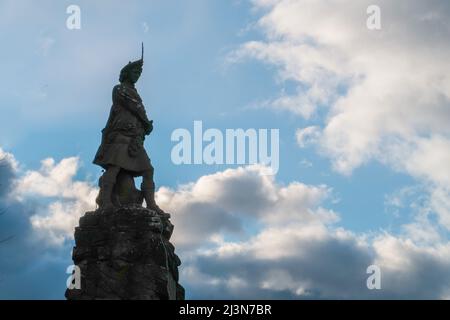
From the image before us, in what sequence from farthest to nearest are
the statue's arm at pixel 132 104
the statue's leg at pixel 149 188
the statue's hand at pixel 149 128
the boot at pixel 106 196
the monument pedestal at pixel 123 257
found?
the statue's hand at pixel 149 128 → the statue's arm at pixel 132 104 → the statue's leg at pixel 149 188 → the boot at pixel 106 196 → the monument pedestal at pixel 123 257

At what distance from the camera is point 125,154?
3161 cm

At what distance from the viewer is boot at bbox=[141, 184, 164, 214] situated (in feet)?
103

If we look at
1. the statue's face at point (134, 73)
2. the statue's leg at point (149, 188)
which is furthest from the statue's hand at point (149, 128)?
the statue's face at point (134, 73)

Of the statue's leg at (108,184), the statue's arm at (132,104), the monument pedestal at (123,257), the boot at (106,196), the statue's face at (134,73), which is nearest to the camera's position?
the monument pedestal at (123,257)

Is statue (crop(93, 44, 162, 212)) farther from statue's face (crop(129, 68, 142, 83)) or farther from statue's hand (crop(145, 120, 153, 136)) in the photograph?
statue's face (crop(129, 68, 142, 83))

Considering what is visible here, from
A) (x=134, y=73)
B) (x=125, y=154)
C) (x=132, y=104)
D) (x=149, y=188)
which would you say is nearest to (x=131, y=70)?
(x=134, y=73)

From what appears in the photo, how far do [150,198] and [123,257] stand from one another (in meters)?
2.73

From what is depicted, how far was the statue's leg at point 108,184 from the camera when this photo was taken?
30828mm

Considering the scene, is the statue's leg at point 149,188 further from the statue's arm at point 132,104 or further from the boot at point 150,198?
the statue's arm at point 132,104

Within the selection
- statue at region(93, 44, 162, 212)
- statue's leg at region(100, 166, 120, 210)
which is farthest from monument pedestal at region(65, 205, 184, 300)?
statue at region(93, 44, 162, 212)
